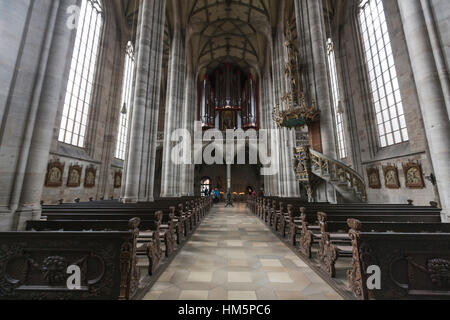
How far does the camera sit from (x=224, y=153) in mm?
21453

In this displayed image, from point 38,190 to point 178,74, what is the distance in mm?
13556

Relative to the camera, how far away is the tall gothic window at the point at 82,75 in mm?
10789

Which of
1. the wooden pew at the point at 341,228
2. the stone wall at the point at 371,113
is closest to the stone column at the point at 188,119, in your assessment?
the stone wall at the point at 371,113

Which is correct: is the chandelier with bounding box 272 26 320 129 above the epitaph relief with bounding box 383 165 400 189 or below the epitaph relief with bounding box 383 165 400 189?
above

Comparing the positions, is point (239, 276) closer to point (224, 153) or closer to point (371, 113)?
point (371, 113)

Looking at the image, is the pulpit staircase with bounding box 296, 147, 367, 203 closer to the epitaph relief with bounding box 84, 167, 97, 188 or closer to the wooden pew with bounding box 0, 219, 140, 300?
the wooden pew with bounding box 0, 219, 140, 300

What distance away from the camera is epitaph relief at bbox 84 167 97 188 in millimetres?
11594

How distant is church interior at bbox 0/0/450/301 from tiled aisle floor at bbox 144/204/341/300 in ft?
0.11

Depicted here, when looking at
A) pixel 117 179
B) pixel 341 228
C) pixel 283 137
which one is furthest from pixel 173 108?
pixel 341 228

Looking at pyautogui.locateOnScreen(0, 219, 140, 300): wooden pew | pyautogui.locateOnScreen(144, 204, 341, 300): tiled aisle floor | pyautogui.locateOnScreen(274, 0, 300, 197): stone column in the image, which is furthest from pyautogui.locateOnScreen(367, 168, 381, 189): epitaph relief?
pyautogui.locateOnScreen(0, 219, 140, 300): wooden pew

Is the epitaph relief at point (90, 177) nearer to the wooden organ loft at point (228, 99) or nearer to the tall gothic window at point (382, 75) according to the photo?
the wooden organ loft at point (228, 99)

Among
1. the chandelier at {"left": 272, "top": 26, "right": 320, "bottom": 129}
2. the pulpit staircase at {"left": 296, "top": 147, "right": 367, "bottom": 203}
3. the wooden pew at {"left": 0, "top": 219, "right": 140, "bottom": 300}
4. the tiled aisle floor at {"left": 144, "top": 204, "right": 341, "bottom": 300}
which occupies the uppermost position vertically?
the chandelier at {"left": 272, "top": 26, "right": 320, "bottom": 129}

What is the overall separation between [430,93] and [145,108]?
8.79 meters
